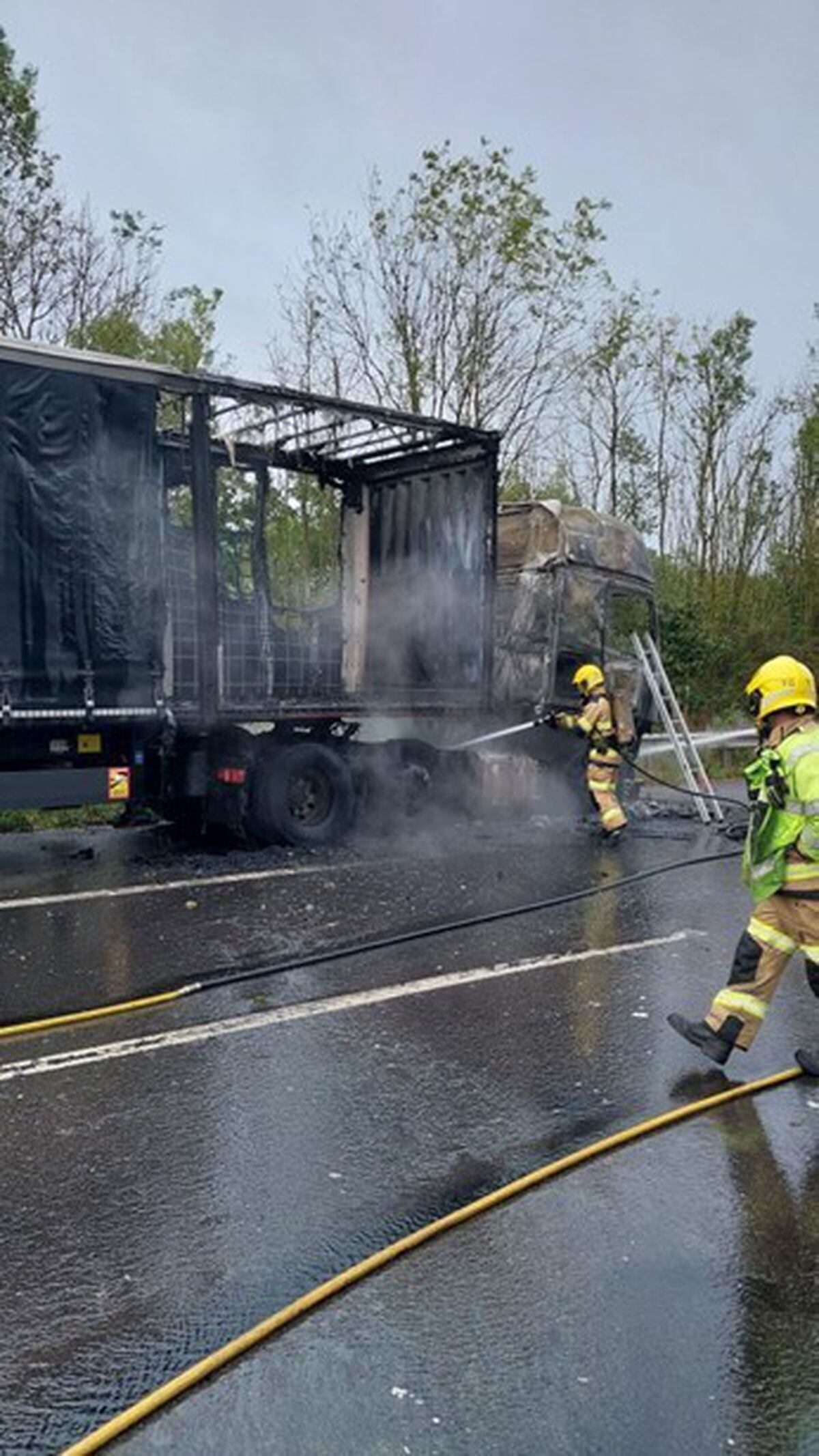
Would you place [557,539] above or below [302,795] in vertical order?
above

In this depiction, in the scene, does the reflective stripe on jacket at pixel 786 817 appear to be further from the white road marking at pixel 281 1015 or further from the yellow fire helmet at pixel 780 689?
the white road marking at pixel 281 1015

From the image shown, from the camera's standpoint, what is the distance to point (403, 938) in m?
6.30

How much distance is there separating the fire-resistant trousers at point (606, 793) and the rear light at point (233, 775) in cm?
316

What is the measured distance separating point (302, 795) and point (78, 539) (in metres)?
2.94

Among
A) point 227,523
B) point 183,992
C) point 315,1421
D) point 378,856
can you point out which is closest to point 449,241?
point 227,523

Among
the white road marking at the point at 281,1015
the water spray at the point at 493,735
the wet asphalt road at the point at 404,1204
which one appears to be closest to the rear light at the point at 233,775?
the water spray at the point at 493,735

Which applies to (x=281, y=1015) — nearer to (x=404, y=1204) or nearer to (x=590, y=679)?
(x=404, y=1204)

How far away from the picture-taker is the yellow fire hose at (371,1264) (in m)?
2.35

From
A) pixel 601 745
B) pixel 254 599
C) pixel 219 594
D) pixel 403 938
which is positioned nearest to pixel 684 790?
pixel 601 745

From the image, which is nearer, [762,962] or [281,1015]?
[762,962]

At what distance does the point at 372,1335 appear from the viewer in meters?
2.66

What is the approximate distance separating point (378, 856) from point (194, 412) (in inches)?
147

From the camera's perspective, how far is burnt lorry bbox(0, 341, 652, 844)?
7.78m

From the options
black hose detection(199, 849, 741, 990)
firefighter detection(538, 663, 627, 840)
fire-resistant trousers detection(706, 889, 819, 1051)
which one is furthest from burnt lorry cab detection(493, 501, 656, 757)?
fire-resistant trousers detection(706, 889, 819, 1051)
